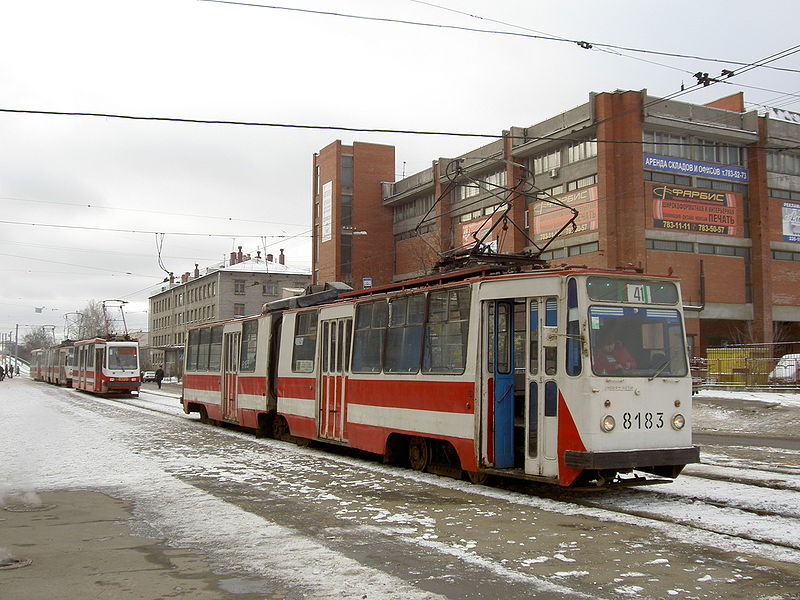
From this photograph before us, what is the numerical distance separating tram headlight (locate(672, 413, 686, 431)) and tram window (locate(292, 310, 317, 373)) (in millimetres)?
7672

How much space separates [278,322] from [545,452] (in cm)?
952

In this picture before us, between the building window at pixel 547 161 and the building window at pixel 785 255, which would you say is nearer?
the building window at pixel 547 161

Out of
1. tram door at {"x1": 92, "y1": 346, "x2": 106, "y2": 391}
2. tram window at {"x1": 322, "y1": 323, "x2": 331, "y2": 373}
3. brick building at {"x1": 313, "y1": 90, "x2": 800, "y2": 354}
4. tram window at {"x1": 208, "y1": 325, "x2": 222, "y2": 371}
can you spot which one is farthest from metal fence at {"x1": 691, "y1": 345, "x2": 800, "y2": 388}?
tram door at {"x1": 92, "y1": 346, "x2": 106, "y2": 391}

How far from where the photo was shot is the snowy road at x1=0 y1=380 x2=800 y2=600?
5.93 m

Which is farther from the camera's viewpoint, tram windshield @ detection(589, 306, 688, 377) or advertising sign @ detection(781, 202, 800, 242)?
advertising sign @ detection(781, 202, 800, 242)

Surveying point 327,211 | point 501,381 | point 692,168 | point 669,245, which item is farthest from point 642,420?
point 327,211

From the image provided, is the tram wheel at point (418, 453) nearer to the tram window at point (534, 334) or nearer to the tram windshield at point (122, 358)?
the tram window at point (534, 334)

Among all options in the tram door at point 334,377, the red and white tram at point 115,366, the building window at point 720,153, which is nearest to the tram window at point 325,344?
the tram door at point 334,377

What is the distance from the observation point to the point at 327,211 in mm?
70125

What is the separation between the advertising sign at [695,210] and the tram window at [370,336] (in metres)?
34.2

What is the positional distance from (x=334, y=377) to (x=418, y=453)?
285 cm

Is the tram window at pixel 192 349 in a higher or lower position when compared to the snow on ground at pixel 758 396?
higher

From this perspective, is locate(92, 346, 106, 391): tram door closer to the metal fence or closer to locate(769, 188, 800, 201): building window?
the metal fence

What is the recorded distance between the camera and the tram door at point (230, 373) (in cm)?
2000
